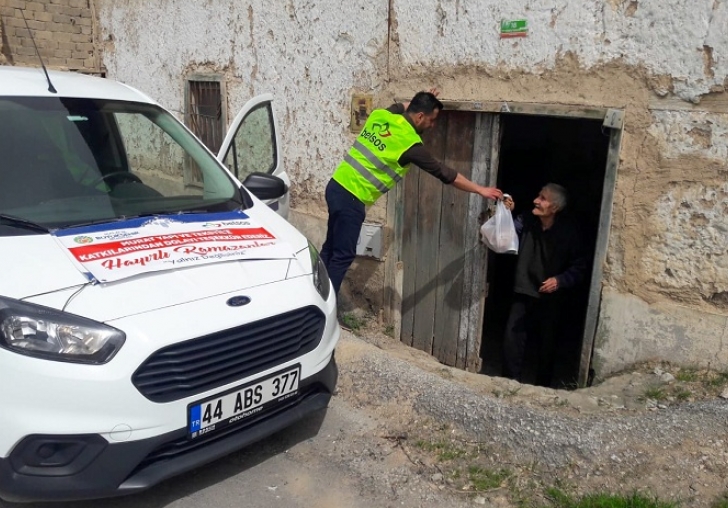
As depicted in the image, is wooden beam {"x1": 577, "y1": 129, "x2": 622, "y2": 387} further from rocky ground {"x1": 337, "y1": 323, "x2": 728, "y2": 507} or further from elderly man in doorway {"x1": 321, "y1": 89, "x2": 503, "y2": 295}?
elderly man in doorway {"x1": 321, "y1": 89, "x2": 503, "y2": 295}

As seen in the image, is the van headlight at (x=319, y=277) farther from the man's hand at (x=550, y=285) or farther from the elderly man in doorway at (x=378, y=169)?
the man's hand at (x=550, y=285)

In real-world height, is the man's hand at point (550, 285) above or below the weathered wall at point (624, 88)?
below

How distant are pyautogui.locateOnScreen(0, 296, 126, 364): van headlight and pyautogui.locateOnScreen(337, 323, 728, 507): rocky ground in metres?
1.69

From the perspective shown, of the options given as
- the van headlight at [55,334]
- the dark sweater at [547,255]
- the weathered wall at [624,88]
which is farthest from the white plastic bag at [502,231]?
the van headlight at [55,334]

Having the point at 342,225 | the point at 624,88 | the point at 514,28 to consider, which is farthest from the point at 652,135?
the point at 342,225

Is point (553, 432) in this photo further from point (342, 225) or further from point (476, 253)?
point (342, 225)

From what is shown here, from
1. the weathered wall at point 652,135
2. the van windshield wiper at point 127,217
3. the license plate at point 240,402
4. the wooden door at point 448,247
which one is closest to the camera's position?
the license plate at point 240,402

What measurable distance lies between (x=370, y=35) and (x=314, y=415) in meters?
3.25

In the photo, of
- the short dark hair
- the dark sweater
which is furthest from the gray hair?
the short dark hair

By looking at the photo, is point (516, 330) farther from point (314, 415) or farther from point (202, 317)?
point (202, 317)

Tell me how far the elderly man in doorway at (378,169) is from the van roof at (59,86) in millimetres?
1528

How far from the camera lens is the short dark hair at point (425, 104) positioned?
4492 mm

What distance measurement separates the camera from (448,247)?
16.9 ft

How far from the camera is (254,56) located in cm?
656
